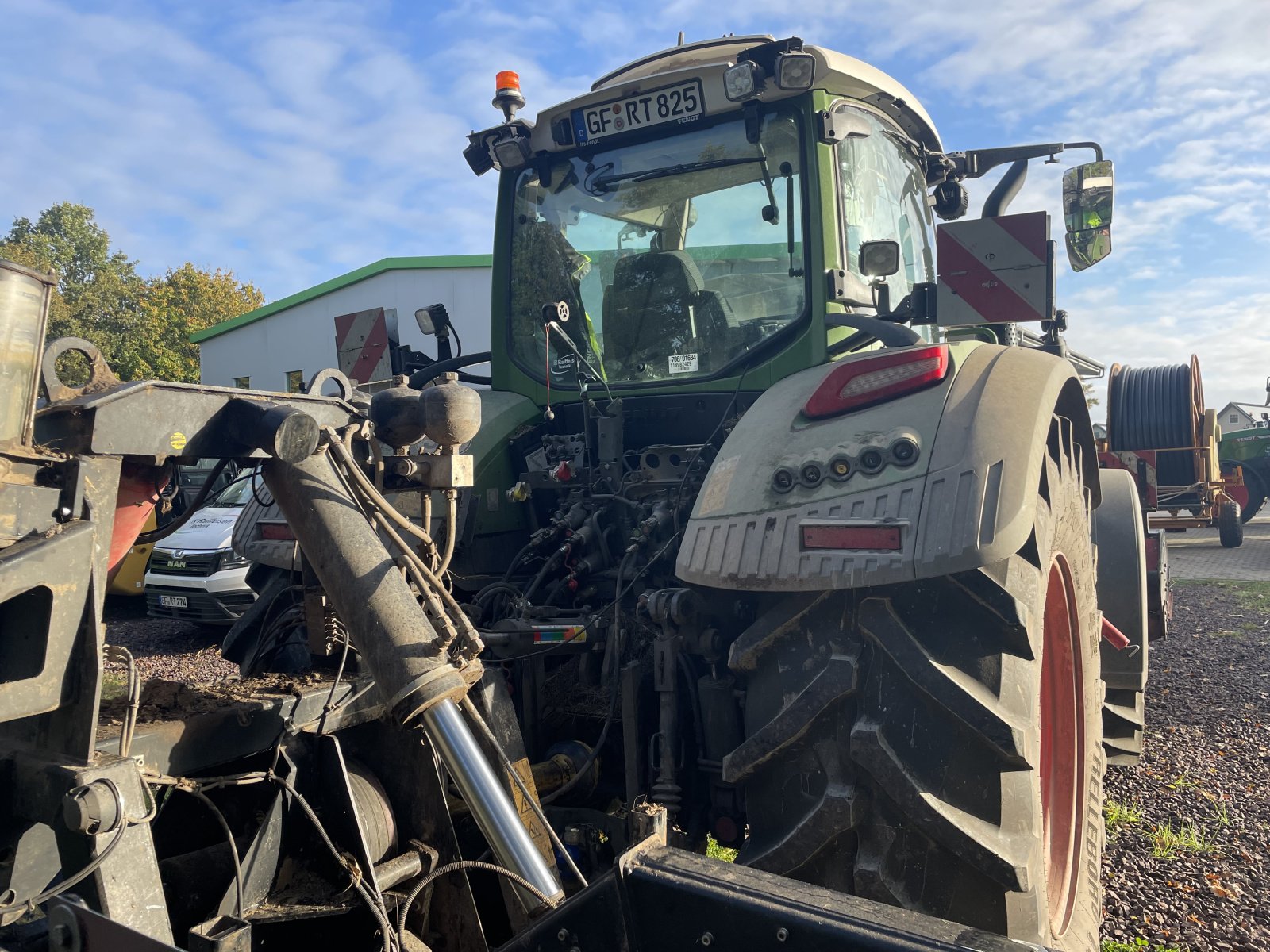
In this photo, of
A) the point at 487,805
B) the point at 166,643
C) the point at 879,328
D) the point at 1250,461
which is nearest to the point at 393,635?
the point at 487,805

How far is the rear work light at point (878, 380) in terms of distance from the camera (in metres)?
2.35

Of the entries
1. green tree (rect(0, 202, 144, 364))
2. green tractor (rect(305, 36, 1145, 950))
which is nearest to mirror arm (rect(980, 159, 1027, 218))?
green tractor (rect(305, 36, 1145, 950))

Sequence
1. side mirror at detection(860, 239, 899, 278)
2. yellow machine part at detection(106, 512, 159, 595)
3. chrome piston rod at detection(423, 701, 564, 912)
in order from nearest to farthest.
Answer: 1. chrome piston rod at detection(423, 701, 564, 912)
2. side mirror at detection(860, 239, 899, 278)
3. yellow machine part at detection(106, 512, 159, 595)

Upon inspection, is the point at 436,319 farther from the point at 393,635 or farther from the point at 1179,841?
the point at 1179,841

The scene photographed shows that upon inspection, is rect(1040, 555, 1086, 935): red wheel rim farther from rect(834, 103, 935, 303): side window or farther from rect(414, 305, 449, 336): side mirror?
rect(414, 305, 449, 336): side mirror

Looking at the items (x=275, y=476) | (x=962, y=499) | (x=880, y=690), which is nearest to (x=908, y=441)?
(x=962, y=499)

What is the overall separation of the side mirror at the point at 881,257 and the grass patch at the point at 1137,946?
2.14 meters

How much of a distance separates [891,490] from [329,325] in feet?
69.4

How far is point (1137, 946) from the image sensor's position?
2.87m

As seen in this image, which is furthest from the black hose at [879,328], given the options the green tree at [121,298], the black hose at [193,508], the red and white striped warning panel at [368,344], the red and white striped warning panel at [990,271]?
the green tree at [121,298]

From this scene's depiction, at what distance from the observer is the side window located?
10.6 feet

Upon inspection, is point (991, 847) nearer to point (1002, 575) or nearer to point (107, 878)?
point (1002, 575)

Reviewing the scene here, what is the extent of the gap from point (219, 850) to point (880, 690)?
141cm

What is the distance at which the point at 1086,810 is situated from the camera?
2861 mm
